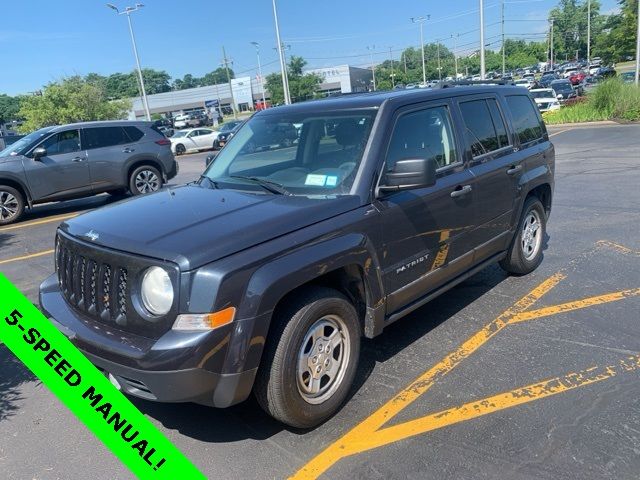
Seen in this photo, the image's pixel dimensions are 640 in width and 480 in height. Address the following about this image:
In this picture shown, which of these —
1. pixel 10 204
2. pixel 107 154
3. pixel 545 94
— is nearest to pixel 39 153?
pixel 10 204

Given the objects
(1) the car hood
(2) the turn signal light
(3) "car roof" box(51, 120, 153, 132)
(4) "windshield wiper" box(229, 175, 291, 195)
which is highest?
(3) "car roof" box(51, 120, 153, 132)

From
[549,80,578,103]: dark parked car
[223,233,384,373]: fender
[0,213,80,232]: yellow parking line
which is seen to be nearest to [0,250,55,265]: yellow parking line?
[0,213,80,232]: yellow parking line

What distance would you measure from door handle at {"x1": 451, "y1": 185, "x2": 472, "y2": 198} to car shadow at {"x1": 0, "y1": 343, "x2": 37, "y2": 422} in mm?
3447

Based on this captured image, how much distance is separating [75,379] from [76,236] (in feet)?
3.21

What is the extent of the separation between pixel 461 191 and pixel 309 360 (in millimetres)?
1929

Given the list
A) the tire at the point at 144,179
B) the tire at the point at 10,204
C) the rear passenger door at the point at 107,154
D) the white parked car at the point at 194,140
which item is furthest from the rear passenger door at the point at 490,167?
the white parked car at the point at 194,140

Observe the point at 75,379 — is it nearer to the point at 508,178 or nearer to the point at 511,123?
the point at 508,178

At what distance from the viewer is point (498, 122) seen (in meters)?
5.00

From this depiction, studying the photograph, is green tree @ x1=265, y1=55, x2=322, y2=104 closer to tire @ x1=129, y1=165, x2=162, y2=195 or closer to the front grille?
tire @ x1=129, y1=165, x2=162, y2=195

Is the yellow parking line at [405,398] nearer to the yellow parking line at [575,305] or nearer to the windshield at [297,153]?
the yellow parking line at [575,305]

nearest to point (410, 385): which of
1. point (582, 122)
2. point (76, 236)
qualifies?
point (76, 236)

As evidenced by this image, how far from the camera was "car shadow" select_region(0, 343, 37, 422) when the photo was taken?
11.9 feet

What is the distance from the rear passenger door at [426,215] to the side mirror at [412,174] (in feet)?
0.60

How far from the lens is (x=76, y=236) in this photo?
3232 millimetres
